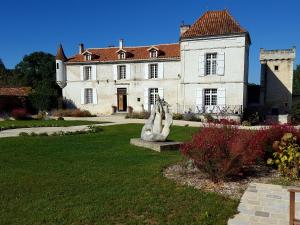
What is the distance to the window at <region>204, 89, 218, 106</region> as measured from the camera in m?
→ 21.6

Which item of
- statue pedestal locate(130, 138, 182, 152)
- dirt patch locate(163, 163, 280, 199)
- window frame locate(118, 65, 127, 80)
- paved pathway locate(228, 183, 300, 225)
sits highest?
window frame locate(118, 65, 127, 80)

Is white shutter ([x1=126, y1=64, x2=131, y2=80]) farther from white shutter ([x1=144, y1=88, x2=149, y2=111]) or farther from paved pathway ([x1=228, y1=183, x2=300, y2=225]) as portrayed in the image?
paved pathway ([x1=228, y1=183, x2=300, y2=225])

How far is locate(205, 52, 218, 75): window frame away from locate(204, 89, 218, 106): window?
4.34 feet

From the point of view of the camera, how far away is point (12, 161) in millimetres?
7176

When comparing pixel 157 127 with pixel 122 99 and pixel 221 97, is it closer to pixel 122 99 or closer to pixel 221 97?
pixel 221 97

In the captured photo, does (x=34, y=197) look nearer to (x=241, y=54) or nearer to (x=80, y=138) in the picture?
(x=80, y=138)

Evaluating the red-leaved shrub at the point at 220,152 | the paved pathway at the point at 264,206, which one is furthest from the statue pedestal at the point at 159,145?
the paved pathway at the point at 264,206

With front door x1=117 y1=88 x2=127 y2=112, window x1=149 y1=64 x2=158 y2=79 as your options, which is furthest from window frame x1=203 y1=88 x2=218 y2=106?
front door x1=117 y1=88 x2=127 y2=112

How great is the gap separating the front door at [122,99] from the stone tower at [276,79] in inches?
488

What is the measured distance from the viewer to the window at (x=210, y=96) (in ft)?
70.7

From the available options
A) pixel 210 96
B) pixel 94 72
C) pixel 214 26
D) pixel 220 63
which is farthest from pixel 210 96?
pixel 94 72

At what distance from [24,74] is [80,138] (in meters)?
41.5

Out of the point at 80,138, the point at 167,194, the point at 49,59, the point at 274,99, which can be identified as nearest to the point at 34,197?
the point at 167,194

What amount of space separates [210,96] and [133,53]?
810 cm
